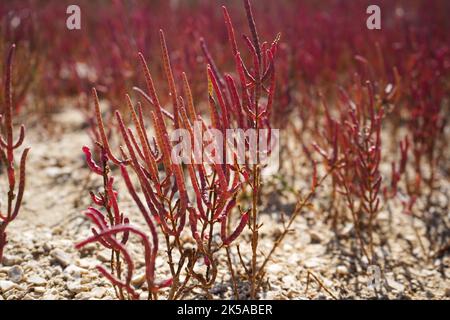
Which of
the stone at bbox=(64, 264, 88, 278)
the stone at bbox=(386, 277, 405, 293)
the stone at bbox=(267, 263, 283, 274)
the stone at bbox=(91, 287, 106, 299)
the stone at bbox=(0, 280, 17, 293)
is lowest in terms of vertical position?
the stone at bbox=(386, 277, 405, 293)

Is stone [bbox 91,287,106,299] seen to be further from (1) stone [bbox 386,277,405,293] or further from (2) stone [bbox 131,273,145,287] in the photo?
(1) stone [bbox 386,277,405,293]

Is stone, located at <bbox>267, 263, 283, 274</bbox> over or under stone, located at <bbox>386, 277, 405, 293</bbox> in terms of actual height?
over

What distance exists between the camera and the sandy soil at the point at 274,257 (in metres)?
1.84

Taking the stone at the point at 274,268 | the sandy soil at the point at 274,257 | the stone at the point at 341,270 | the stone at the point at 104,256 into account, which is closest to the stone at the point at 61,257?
the sandy soil at the point at 274,257

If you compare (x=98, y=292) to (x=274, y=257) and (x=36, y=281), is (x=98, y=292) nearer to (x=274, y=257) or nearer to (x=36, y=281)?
(x=36, y=281)

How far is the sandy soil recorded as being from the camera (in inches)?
72.3

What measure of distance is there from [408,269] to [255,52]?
142cm

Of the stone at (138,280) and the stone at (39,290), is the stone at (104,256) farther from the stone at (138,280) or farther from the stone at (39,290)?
the stone at (39,290)

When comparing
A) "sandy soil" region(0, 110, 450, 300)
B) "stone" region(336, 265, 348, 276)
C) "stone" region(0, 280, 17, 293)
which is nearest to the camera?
"stone" region(0, 280, 17, 293)

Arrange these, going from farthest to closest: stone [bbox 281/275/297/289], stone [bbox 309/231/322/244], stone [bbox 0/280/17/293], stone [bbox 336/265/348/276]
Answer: stone [bbox 309/231/322/244], stone [bbox 336/265/348/276], stone [bbox 281/275/297/289], stone [bbox 0/280/17/293]

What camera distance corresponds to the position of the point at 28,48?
359 cm

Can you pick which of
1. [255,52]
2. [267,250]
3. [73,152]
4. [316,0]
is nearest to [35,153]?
[73,152]

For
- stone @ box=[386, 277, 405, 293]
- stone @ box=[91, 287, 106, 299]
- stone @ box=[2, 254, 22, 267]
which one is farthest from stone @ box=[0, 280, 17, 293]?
stone @ box=[386, 277, 405, 293]
